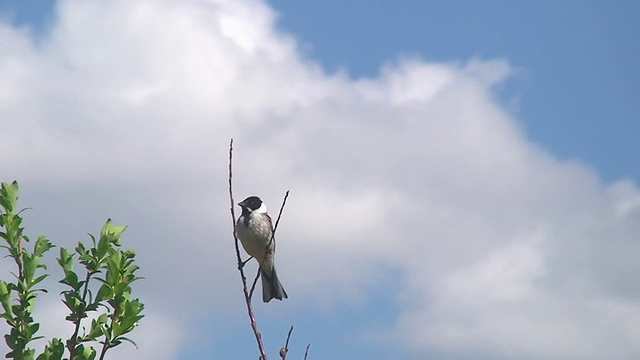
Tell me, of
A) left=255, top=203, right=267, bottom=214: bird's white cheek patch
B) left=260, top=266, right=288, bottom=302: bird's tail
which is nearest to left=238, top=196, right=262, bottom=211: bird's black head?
left=255, top=203, right=267, bottom=214: bird's white cheek patch

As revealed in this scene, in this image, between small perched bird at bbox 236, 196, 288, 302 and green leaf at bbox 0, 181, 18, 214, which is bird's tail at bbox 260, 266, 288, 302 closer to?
small perched bird at bbox 236, 196, 288, 302

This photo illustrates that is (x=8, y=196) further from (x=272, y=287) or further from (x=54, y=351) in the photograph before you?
(x=272, y=287)

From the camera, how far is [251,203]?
15117mm

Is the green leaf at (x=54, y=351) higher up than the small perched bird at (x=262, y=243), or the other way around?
the small perched bird at (x=262, y=243)

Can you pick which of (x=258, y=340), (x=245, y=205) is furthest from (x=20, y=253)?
(x=245, y=205)

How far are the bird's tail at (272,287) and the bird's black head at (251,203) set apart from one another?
1445 mm

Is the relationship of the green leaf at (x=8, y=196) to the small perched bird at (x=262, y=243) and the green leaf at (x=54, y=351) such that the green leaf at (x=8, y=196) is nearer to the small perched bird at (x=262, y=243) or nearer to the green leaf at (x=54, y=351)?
the green leaf at (x=54, y=351)

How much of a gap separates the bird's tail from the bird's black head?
1.45m

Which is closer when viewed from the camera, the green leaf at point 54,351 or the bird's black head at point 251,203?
the green leaf at point 54,351

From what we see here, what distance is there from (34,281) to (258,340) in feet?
4.01

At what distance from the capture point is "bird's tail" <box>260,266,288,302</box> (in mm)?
13836

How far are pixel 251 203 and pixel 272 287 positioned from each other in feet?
5.74

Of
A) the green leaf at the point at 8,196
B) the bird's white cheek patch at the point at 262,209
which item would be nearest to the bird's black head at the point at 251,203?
the bird's white cheek patch at the point at 262,209

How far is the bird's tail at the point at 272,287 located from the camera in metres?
13.8
